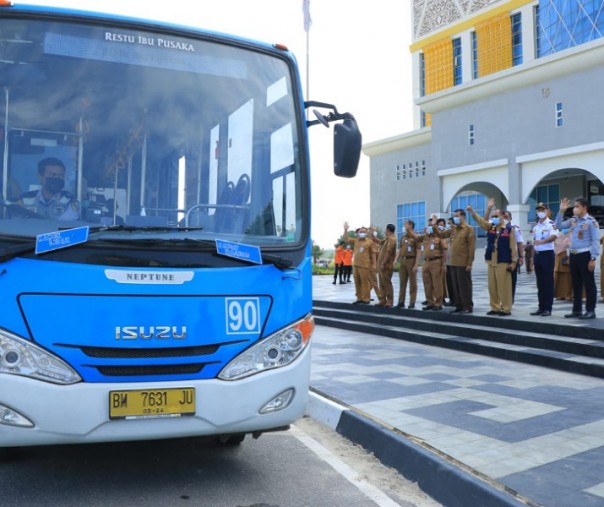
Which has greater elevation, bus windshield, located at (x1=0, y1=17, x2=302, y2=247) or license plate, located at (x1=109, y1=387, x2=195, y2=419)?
bus windshield, located at (x1=0, y1=17, x2=302, y2=247)

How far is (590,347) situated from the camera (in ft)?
24.7

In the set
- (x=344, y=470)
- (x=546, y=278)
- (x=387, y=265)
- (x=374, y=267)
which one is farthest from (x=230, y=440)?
(x=374, y=267)

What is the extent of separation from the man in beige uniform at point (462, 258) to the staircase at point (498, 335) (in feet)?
1.21

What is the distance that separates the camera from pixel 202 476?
12.8 ft

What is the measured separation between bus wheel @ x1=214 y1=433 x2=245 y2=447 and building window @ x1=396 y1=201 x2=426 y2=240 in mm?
36305

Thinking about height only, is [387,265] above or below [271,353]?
above

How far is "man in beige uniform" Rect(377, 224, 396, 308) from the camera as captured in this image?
12719mm

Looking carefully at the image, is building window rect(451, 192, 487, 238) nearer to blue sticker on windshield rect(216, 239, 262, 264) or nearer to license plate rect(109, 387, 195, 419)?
blue sticker on windshield rect(216, 239, 262, 264)

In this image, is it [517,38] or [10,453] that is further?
[517,38]

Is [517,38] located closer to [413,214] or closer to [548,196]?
[413,214]

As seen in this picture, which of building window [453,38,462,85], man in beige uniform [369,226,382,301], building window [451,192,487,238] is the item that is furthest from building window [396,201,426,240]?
man in beige uniform [369,226,382,301]

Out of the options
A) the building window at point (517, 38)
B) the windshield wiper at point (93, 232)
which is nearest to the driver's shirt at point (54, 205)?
the windshield wiper at point (93, 232)

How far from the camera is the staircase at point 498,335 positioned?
24.7 feet

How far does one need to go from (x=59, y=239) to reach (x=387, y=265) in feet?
32.6
